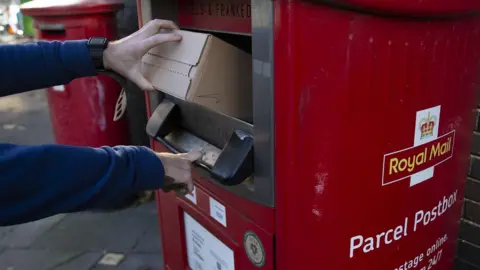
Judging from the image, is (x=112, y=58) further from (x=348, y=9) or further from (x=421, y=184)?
(x=421, y=184)

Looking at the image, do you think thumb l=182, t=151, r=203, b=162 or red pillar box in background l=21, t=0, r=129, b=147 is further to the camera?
red pillar box in background l=21, t=0, r=129, b=147

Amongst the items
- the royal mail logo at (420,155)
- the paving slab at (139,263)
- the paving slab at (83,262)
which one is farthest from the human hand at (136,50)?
the paving slab at (83,262)

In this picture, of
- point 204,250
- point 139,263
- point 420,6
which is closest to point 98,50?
point 204,250

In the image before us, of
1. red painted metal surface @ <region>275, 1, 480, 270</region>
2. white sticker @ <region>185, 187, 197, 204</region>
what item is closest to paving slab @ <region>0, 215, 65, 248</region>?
white sticker @ <region>185, 187, 197, 204</region>

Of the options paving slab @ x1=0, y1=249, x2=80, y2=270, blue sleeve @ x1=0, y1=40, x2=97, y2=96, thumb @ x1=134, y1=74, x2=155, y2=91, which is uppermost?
blue sleeve @ x1=0, y1=40, x2=97, y2=96

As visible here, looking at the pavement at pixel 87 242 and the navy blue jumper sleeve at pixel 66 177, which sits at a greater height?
the navy blue jumper sleeve at pixel 66 177

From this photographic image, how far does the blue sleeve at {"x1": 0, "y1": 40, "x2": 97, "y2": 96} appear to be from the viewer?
141 cm

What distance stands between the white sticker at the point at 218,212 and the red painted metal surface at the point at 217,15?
0.52 meters

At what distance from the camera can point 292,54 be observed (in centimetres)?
102

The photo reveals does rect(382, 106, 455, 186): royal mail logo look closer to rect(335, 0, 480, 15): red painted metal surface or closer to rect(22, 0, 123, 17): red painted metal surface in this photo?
rect(335, 0, 480, 15): red painted metal surface

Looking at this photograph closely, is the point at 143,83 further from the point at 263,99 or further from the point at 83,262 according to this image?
the point at 83,262

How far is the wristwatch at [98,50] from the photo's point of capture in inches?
54.6

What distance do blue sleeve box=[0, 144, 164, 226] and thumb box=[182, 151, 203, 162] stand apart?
178mm

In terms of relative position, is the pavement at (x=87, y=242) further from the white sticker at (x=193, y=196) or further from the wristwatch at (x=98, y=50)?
the wristwatch at (x=98, y=50)
